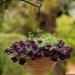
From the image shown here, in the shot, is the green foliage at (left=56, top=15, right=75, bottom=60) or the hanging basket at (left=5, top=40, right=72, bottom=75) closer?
the hanging basket at (left=5, top=40, right=72, bottom=75)

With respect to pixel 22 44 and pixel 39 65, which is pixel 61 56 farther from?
pixel 22 44

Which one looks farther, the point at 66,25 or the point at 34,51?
the point at 66,25

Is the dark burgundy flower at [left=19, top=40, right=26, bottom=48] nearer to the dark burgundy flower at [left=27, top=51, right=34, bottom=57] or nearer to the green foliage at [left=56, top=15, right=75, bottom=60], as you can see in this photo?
the dark burgundy flower at [left=27, top=51, right=34, bottom=57]

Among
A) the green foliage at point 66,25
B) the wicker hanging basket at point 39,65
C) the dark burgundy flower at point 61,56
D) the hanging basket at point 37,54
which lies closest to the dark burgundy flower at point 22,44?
the hanging basket at point 37,54

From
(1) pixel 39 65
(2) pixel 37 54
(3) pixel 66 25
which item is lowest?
(3) pixel 66 25

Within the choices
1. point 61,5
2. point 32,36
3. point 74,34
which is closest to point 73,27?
point 74,34

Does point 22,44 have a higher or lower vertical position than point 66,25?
higher

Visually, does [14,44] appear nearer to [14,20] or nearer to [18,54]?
[18,54]

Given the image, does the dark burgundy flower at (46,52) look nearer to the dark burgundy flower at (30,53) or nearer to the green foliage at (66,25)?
the dark burgundy flower at (30,53)

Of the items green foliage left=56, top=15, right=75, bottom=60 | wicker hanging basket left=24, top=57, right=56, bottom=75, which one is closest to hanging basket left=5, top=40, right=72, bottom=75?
wicker hanging basket left=24, top=57, right=56, bottom=75

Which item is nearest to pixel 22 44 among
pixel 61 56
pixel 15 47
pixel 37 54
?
pixel 15 47

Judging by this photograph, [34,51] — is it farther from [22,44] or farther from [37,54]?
[22,44]

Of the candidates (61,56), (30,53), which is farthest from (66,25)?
(30,53)

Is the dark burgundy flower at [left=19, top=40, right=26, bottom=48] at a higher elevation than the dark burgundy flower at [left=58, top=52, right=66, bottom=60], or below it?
higher
